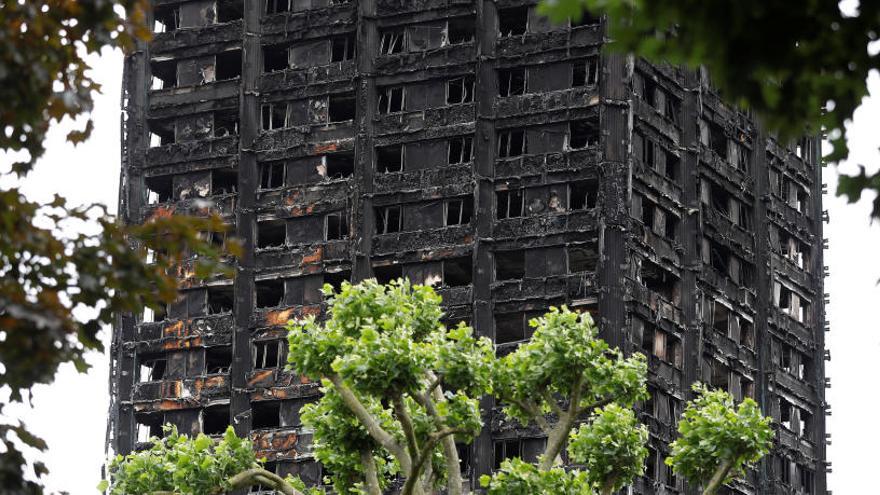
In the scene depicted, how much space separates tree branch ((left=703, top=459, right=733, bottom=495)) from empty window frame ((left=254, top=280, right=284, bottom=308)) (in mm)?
49809

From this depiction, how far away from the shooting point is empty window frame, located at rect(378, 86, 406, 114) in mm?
94062

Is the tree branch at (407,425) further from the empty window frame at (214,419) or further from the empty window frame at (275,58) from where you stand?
the empty window frame at (275,58)

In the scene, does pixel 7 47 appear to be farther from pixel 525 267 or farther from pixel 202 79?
pixel 202 79

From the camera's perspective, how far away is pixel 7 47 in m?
18.2

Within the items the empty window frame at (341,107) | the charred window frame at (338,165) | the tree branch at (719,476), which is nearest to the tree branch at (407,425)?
the tree branch at (719,476)

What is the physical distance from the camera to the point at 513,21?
3686 inches

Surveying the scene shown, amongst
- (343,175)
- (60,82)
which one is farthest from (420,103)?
(60,82)

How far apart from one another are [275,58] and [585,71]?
52.8 ft

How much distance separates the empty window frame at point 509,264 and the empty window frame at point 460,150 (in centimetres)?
487

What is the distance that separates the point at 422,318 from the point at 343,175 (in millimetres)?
49908

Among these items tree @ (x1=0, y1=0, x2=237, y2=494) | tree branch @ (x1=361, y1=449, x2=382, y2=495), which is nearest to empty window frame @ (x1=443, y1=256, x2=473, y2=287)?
tree branch @ (x1=361, y1=449, x2=382, y2=495)

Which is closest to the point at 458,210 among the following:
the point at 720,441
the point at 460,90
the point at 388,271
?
the point at 388,271

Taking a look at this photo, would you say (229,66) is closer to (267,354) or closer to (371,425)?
(267,354)

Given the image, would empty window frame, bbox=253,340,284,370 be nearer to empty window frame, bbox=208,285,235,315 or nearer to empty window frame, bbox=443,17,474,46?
empty window frame, bbox=208,285,235,315
